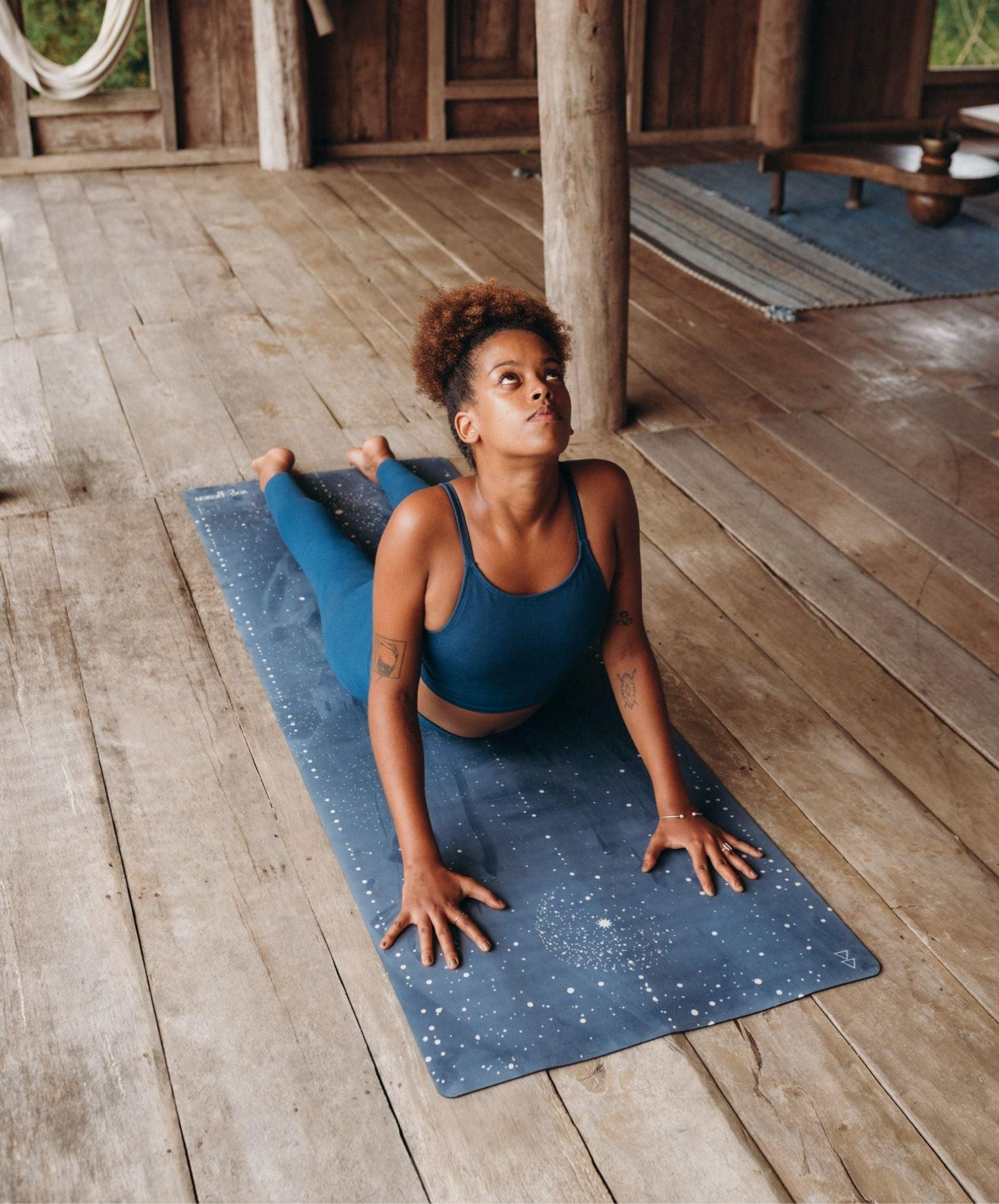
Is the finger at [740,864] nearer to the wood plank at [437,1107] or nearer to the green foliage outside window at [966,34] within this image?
the wood plank at [437,1107]

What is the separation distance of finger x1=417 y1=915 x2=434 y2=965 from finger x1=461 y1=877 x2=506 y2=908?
85 mm

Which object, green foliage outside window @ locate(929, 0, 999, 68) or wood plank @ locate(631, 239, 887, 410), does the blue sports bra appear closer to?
wood plank @ locate(631, 239, 887, 410)

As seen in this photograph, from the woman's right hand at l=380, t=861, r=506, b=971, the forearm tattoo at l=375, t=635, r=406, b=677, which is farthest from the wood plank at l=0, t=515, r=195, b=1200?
the forearm tattoo at l=375, t=635, r=406, b=677

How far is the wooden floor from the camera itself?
1.48m

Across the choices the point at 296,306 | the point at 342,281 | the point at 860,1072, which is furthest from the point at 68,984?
the point at 342,281

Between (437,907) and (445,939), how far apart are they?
5 centimetres

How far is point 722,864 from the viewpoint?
1.87m

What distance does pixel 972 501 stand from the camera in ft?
10.00

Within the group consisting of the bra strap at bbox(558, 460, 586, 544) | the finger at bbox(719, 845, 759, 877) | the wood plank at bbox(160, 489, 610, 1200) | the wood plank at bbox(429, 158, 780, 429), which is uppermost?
the bra strap at bbox(558, 460, 586, 544)

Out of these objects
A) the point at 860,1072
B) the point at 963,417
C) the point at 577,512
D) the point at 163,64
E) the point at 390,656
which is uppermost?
the point at 163,64

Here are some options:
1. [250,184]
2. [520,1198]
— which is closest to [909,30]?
[250,184]

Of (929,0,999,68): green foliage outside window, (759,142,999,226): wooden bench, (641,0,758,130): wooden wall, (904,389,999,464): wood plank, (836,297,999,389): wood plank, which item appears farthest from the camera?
(929,0,999,68): green foliage outside window

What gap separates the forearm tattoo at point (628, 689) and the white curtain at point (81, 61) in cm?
423

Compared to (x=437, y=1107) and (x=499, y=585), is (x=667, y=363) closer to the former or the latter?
(x=499, y=585)
